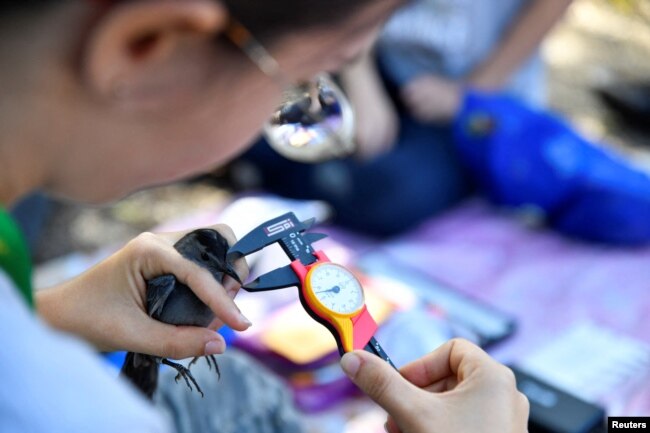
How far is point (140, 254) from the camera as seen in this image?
2.49 ft

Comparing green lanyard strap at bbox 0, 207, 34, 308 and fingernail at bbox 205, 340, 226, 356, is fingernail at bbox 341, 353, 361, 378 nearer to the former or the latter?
fingernail at bbox 205, 340, 226, 356

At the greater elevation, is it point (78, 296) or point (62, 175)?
point (62, 175)

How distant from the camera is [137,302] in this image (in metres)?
0.76

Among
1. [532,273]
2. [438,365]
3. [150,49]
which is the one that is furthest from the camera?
[532,273]

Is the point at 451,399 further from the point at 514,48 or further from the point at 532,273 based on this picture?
the point at 514,48

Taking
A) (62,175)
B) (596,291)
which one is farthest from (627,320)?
(62,175)

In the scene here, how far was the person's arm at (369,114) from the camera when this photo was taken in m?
1.64

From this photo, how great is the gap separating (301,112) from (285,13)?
26 cm

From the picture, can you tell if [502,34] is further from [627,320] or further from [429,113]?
[627,320]

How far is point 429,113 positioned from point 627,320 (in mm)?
622

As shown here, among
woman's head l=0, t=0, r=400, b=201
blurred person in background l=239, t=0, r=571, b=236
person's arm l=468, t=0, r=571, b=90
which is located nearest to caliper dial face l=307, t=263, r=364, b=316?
woman's head l=0, t=0, r=400, b=201

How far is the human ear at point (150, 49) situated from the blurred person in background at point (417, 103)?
3.58 feet

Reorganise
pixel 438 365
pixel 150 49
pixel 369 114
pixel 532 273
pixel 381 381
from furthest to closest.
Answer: pixel 369 114
pixel 532 273
pixel 438 365
pixel 381 381
pixel 150 49

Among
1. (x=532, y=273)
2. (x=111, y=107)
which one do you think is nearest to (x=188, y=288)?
(x=111, y=107)
